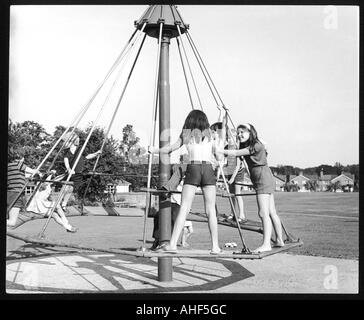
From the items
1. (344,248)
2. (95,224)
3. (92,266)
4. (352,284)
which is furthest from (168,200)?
(95,224)

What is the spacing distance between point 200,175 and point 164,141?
4.15 feet

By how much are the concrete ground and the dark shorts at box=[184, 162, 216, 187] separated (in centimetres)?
82

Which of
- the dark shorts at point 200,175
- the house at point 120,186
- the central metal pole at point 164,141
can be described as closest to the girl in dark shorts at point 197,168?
the dark shorts at point 200,175

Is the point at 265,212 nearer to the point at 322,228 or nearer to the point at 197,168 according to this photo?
the point at 197,168

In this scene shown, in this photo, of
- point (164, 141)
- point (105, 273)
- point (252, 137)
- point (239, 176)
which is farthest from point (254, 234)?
point (252, 137)

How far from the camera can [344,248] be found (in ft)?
32.2

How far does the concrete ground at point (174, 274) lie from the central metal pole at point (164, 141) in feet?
2.11

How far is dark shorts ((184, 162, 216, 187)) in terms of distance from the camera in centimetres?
546

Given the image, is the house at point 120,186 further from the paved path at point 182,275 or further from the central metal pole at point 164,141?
the central metal pole at point 164,141

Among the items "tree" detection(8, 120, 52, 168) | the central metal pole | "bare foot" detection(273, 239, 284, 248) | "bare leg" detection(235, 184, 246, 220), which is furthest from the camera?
"tree" detection(8, 120, 52, 168)

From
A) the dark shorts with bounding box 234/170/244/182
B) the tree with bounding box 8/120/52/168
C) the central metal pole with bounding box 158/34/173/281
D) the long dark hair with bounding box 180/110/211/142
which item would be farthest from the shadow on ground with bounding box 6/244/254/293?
the long dark hair with bounding box 180/110/211/142

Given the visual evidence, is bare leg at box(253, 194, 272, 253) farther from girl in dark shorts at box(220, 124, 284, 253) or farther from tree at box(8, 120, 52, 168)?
tree at box(8, 120, 52, 168)

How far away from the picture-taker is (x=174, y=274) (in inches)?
288
